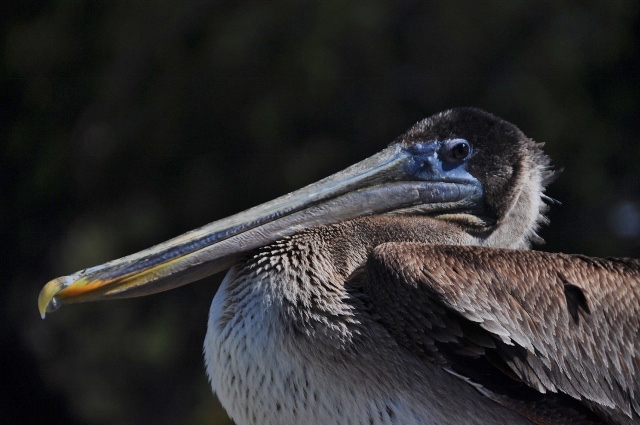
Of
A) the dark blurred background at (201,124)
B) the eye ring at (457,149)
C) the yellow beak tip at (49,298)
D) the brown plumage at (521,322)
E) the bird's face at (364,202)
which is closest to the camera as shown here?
the brown plumage at (521,322)

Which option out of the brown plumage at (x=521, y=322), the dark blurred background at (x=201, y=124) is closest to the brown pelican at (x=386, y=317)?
the brown plumage at (x=521, y=322)

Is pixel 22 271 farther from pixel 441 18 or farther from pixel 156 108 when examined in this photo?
pixel 441 18

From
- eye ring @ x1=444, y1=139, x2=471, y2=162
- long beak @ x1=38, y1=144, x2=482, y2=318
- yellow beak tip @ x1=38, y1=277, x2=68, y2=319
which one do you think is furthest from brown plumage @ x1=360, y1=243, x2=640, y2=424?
yellow beak tip @ x1=38, y1=277, x2=68, y2=319

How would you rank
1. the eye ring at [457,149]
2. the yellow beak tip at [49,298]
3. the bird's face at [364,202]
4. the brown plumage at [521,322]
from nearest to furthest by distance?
1. the brown plumage at [521,322]
2. the yellow beak tip at [49,298]
3. the bird's face at [364,202]
4. the eye ring at [457,149]

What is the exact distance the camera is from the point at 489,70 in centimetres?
633

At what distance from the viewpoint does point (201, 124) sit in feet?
21.5

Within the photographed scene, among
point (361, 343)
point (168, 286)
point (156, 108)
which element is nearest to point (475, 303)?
point (361, 343)

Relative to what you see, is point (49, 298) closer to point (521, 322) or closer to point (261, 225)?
point (261, 225)

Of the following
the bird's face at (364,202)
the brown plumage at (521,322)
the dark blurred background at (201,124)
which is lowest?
the brown plumage at (521,322)

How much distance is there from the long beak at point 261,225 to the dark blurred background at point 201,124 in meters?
3.32

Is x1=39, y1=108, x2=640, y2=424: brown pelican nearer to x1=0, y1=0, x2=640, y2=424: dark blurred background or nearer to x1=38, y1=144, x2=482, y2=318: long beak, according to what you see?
x1=38, y1=144, x2=482, y2=318: long beak

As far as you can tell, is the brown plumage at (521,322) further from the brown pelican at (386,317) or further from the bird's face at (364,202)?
the bird's face at (364,202)

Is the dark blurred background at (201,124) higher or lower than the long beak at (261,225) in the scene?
higher

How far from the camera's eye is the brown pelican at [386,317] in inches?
94.6
